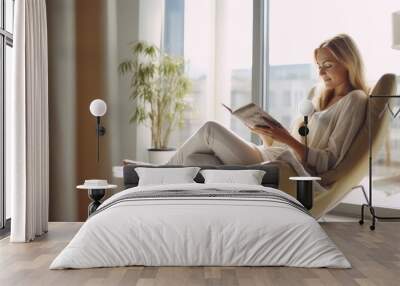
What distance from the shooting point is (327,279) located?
4.05 m

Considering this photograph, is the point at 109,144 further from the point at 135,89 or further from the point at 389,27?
the point at 389,27

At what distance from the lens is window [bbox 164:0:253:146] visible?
753cm

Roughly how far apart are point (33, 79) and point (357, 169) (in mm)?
3834

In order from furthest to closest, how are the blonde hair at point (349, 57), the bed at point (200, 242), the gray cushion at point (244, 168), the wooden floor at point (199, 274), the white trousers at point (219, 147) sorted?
the white trousers at point (219, 147) → the blonde hair at point (349, 57) → the gray cushion at point (244, 168) → the bed at point (200, 242) → the wooden floor at point (199, 274)

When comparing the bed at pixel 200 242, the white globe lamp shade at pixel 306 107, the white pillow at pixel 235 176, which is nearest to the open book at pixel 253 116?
the white globe lamp shade at pixel 306 107

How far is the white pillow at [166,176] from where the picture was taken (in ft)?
21.4

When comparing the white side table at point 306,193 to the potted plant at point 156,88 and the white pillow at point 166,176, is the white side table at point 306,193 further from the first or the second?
the potted plant at point 156,88

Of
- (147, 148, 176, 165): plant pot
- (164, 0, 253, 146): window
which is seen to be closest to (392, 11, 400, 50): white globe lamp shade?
(164, 0, 253, 146): window

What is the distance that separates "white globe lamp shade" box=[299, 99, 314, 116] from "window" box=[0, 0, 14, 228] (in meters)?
3.30

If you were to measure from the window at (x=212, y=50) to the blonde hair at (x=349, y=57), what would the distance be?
103 centimetres

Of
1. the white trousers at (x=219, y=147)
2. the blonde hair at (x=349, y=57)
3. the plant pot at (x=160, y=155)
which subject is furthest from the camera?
the plant pot at (x=160, y=155)

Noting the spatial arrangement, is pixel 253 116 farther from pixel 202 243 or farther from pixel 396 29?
pixel 202 243

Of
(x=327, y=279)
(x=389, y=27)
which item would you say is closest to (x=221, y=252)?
(x=327, y=279)

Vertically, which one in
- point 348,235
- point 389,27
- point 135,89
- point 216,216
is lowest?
point 348,235
